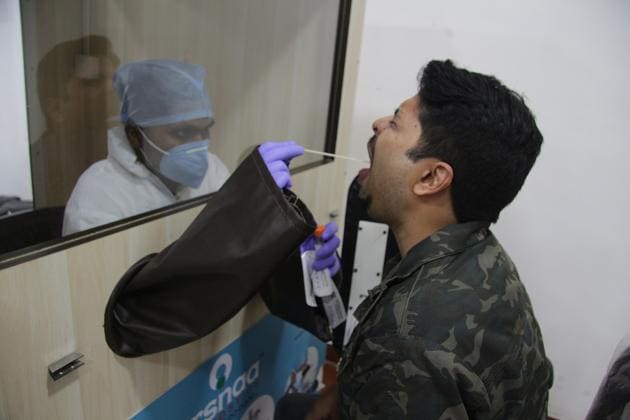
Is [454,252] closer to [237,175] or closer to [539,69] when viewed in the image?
[237,175]

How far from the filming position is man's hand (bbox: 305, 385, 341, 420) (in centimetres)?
117

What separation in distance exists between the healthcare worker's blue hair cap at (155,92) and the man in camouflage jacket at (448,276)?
1.57 ft

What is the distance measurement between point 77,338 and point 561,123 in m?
1.71

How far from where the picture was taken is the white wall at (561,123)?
158cm

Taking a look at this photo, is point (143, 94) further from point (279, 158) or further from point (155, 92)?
point (279, 158)

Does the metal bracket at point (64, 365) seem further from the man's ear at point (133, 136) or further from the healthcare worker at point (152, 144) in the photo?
the man's ear at point (133, 136)

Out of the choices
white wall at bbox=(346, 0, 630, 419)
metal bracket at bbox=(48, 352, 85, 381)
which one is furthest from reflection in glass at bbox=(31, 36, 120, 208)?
white wall at bbox=(346, 0, 630, 419)

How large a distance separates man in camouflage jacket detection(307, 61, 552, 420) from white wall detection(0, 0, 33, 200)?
2.42 feet

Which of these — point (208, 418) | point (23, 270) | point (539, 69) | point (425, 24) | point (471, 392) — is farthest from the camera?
point (425, 24)

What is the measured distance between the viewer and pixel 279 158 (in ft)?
3.07

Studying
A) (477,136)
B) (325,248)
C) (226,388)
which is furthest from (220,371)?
(477,136)

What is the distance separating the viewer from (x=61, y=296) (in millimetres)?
751

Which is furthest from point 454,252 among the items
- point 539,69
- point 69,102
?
point 539,69

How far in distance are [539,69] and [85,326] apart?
1.69 metres
